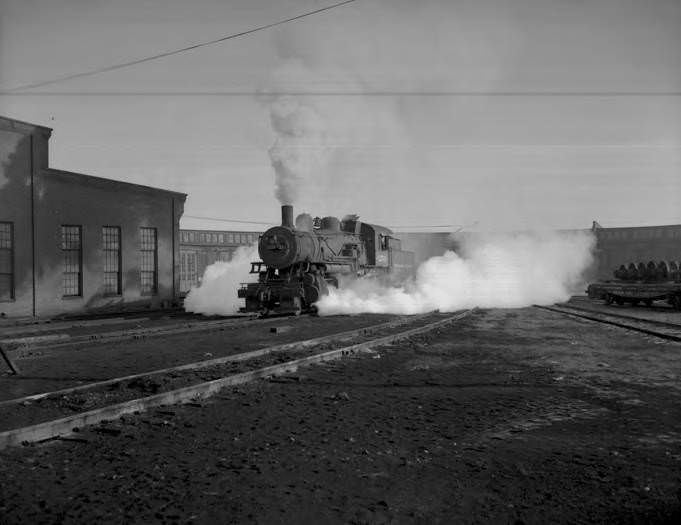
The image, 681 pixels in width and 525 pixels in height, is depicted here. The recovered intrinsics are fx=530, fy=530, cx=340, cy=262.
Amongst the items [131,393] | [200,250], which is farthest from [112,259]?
[200,250]

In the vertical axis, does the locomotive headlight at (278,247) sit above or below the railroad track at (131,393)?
above

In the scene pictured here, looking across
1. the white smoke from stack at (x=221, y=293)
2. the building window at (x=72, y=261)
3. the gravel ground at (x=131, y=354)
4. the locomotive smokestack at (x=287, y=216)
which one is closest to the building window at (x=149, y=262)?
the building window at (x=72, y=261)

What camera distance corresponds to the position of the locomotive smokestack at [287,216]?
1872 centimetres

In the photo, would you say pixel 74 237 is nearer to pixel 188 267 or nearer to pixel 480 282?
pixel 480 282

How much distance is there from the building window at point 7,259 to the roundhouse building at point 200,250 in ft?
82.6

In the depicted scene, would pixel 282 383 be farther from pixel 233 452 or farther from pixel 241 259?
pixel 241 259

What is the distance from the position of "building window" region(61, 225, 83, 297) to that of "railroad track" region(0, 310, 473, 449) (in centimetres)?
1649

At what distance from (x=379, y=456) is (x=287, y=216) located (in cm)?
1501

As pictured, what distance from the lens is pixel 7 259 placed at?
66.8 feet

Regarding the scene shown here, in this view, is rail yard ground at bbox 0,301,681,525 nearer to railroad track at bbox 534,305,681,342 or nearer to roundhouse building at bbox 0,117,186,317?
railroad track at bbox 534,305,681,342

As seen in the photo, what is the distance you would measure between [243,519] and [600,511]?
221cm

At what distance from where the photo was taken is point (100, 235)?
2416cm

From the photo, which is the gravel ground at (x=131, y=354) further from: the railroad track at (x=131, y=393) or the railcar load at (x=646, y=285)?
the railcar load at (x=646, y=285)

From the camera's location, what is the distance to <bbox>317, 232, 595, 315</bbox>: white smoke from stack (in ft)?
68.4
